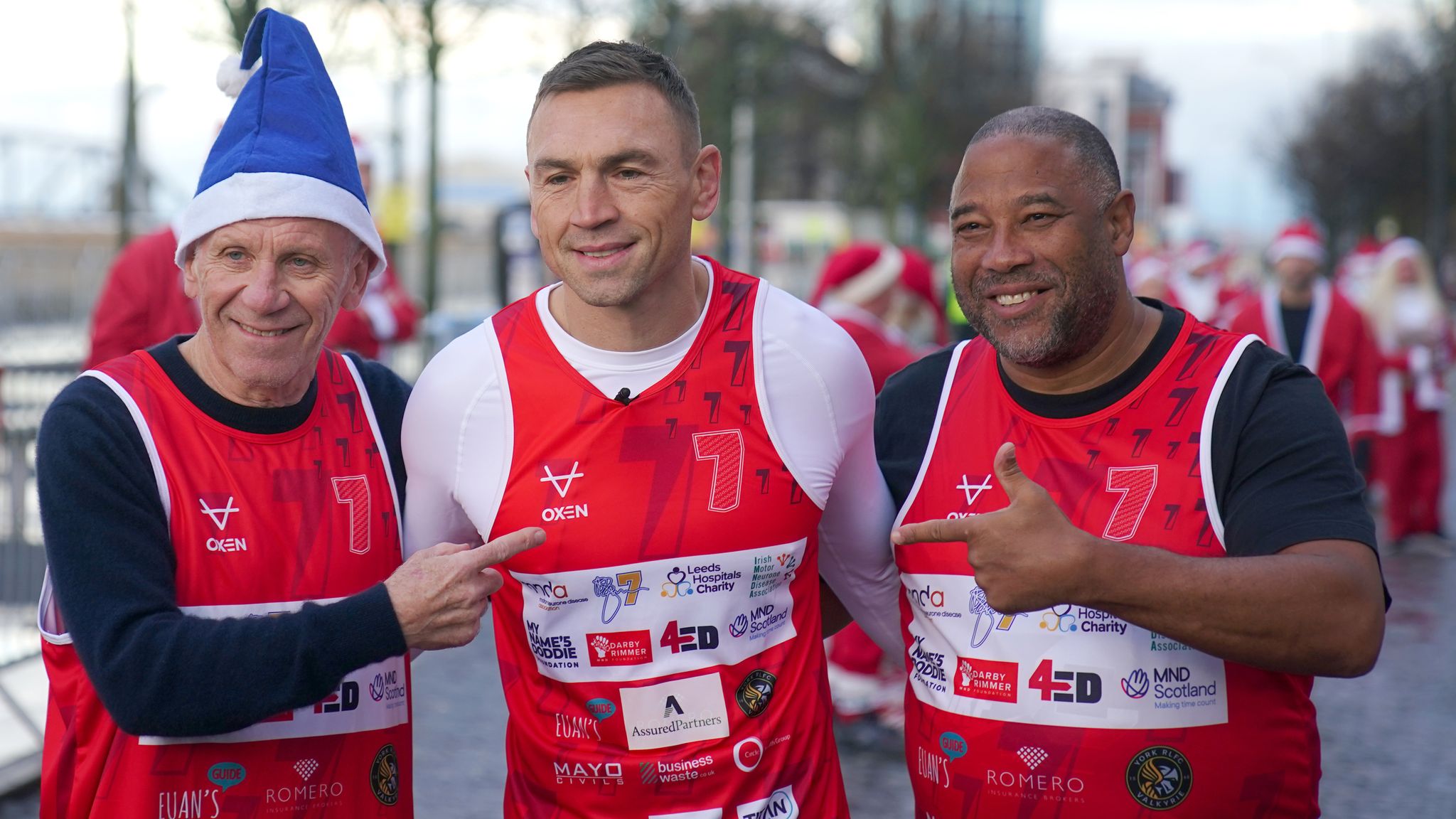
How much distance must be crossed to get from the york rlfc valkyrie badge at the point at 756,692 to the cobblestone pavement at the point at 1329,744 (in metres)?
2.86

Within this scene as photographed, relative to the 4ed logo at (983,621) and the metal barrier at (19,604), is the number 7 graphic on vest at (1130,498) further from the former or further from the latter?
the metal barrier at (19,604)

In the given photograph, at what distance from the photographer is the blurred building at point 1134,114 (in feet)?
310

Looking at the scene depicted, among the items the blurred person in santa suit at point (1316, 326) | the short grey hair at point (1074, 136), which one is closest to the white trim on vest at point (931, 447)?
the short grey hair at point (1074, 136)

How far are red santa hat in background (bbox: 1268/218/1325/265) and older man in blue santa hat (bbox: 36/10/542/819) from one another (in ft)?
27.9

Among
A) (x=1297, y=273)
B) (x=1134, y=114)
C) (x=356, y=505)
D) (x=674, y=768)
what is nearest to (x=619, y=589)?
(x=674, y=768)

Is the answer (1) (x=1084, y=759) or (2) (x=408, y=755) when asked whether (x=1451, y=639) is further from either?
(2) (x=408, y=755)

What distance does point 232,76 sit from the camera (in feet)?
10.1

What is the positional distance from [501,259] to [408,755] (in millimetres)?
15179

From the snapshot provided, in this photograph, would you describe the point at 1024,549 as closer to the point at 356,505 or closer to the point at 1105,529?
the point at 1105,529

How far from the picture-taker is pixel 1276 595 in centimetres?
241

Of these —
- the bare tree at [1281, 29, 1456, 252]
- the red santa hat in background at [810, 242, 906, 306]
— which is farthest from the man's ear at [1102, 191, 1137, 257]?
the bare tree at [1281, 29, 1456, 252]

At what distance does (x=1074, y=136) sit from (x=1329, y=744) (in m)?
4.64

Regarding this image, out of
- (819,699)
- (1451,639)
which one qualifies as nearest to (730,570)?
(819,699)

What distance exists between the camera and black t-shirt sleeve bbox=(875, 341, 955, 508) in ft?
10.0
